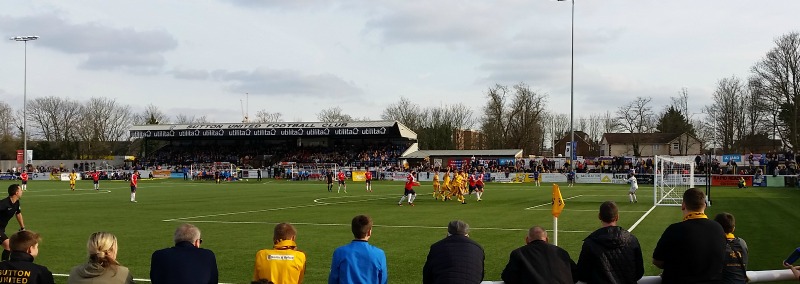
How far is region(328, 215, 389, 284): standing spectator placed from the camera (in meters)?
6.44

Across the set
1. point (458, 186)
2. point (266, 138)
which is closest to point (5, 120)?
point (266, 138)

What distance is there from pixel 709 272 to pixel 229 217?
2263 centimetres

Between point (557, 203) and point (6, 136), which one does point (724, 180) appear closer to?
point (557, 203)

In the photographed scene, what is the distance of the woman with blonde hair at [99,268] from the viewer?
5.61 meters

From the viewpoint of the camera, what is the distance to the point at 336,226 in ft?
74.0

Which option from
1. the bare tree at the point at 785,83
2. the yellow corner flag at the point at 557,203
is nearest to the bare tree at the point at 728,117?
the bare tree at the point at 785,83

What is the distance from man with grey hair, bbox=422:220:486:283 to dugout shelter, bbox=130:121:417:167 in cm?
7877

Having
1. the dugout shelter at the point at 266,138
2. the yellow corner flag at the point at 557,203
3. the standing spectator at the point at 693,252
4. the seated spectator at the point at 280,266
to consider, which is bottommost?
the seated spectator at the point at 280,266

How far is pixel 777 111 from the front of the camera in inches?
2457

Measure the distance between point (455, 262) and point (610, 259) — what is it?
1367 millimetres

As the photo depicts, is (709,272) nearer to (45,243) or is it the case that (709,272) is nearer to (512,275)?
(512,275)

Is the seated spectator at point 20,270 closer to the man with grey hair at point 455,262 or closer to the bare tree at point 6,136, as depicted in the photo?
the man with grey hair at point 455,262

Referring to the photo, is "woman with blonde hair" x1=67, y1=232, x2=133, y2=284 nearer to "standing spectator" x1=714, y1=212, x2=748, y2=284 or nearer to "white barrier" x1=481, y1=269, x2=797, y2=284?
"white barrier" x1=481, y1=269, x2=797, y2=284

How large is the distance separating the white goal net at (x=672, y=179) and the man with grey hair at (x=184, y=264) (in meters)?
29.4
